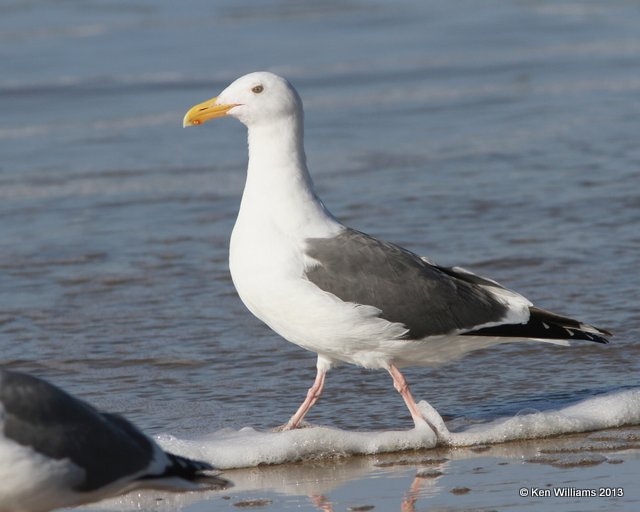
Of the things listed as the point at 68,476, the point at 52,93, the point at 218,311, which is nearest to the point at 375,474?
the point at 68,476

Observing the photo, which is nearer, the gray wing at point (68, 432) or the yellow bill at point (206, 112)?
the gray wing at point (68, 432)

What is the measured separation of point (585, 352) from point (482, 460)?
70.3 inches

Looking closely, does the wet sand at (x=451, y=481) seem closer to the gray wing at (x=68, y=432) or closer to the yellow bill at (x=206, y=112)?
the gray wing at (x=68, y=432)

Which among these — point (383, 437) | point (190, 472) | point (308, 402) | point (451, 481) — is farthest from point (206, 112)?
point (190, 472)

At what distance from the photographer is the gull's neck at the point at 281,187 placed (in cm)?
654

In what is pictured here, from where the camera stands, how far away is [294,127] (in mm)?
6883

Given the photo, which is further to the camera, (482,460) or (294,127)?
(294,127)

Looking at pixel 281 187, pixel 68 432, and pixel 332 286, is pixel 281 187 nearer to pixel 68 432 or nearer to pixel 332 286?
pixel 332 286

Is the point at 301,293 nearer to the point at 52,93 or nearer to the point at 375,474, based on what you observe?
the point at 375,474

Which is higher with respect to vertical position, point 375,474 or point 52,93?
point 52,93

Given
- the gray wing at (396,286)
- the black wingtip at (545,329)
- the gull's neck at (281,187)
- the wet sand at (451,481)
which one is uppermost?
the gull's neck at (281,187)

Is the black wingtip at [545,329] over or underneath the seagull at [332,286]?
underneath

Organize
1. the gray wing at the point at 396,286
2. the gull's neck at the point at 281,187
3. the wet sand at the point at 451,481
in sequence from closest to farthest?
the wet sand at the point at 451,481 → the gray wing at the point at 396,286 → the gull's neck at the point at 281,187

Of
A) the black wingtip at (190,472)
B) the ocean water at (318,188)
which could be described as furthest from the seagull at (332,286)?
the black wingtip at (190,472)
